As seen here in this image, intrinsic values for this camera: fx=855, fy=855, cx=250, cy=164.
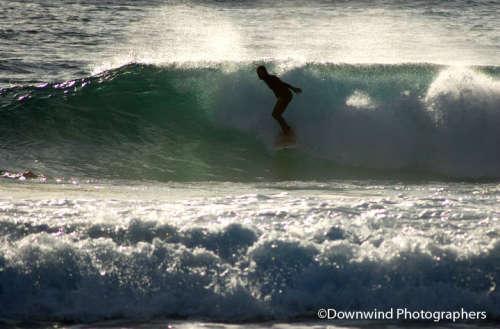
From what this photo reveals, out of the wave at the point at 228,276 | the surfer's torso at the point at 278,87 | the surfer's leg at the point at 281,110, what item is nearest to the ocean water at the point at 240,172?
the wave at the point at 228,276

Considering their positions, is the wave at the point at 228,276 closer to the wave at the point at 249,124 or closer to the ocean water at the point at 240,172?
the ocean water at the point at 240,172

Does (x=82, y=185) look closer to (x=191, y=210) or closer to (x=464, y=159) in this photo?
(x=191, y=210)

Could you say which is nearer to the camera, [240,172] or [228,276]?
[228,276]

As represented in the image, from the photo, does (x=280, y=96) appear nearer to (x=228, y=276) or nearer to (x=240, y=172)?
(x=240, y=172)

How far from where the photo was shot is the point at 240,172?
14.3 m

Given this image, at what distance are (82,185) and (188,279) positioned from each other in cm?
480

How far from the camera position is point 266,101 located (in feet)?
53.5

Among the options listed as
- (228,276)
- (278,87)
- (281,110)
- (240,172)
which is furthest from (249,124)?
(228,276)

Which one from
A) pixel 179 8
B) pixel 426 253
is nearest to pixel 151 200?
pixel 426 253

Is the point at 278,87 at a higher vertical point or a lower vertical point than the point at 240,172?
higher

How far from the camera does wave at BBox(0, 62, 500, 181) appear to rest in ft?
47.6

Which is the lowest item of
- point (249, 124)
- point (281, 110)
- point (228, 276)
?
point (249, 124)

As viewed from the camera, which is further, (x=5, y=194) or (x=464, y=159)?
(x=464, y=159)

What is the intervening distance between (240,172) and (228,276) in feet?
19.8
